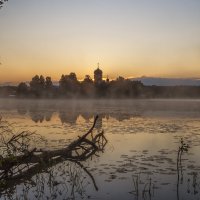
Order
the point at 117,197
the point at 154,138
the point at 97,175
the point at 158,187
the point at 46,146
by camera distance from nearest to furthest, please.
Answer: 1. the point at 117,197
2. the point at 158,187
3. the point at 97,175
4. the point at 46,146
5. the point at 154,138

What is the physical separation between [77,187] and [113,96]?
141 metres

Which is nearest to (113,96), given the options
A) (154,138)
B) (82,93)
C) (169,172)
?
(82,93)

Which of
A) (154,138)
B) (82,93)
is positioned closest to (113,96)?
(82,93)

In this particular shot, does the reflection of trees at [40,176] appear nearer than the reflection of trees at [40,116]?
Yes

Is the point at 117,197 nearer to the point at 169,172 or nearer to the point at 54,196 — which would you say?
the point at 54,196

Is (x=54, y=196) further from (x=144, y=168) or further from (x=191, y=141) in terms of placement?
(x=191, y=141)

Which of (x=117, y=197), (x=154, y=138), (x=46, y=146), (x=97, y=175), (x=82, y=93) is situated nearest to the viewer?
(x=117, y=197)

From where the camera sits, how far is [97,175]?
14000mm

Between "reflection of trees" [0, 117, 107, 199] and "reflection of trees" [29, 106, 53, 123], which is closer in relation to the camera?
"reflection of trees" [0, 117, 107, 199]

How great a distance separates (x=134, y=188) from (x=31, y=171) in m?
3.39

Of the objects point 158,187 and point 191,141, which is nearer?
point 158,187

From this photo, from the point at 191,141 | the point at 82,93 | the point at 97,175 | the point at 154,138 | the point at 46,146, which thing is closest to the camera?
the point at 97,175

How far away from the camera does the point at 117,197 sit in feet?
37.8

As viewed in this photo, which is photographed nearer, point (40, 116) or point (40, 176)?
point (40, 176)
